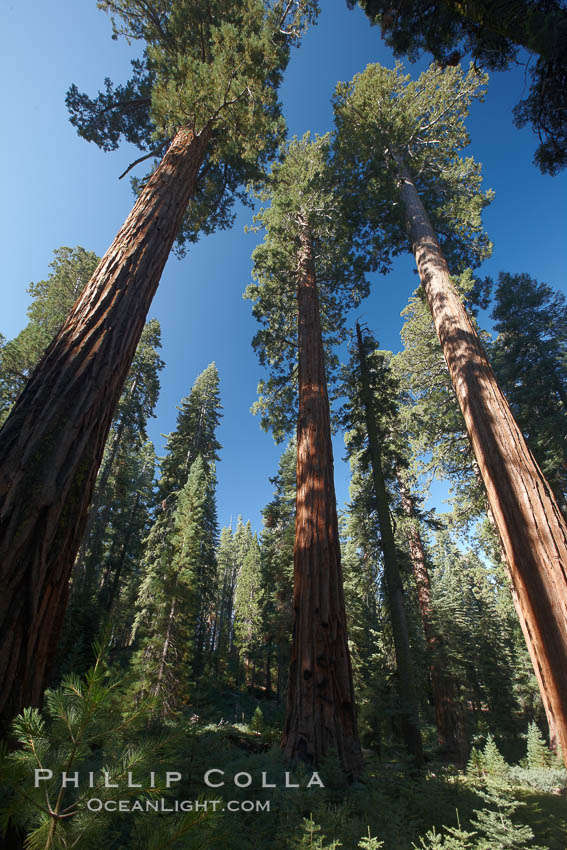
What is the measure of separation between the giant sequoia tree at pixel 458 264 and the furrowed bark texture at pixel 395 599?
395 centimetres

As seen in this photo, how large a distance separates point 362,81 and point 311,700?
53.1 ft

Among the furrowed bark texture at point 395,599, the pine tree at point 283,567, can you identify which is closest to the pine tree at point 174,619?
the pine tree at point 283,567

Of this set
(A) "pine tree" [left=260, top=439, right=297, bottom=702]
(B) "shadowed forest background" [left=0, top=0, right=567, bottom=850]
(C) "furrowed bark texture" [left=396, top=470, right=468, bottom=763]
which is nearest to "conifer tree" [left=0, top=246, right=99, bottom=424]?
(B) "shadowed forest background" [left=0, top=0, right=567, bottom=850]

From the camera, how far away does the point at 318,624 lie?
3.96m

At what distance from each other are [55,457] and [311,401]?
4486mm

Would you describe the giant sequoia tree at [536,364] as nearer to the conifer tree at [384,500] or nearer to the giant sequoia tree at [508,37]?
the conifer tree at [384,500]

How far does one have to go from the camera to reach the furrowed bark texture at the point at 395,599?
20.8 ft

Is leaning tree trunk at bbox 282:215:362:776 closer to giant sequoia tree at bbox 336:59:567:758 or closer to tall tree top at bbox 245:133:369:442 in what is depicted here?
giant sequoia tree at bbox 336:59:567:758

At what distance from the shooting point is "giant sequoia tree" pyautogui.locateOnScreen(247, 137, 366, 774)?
357cm

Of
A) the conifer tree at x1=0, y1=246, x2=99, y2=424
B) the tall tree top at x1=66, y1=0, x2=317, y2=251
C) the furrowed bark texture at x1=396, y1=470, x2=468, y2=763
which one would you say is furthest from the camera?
the conifer tree at x1=0, y1=246, x2=99, y2=424

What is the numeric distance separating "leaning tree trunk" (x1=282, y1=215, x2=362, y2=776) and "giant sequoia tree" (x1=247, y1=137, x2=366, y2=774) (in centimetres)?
1

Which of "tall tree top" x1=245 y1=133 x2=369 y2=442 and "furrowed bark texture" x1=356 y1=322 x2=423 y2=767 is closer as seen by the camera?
"furrowed bark texture" x1=356 y1=322 x2=423 y2=767

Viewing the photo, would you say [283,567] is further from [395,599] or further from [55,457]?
[55,457]

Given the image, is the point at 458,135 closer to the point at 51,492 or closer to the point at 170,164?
the point at 170,164
